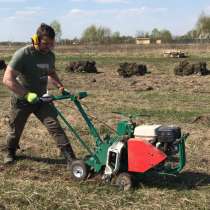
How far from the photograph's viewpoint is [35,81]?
7.33m

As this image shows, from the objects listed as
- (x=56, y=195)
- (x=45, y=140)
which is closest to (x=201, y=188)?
(x=56, y=195)

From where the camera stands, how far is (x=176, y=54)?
40.5m

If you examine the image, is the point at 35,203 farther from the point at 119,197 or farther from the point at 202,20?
the point at 202,20

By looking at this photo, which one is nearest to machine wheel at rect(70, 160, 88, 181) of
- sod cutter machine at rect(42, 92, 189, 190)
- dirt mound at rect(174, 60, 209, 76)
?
sod cutter machine at rect(42, 92, 189, 190)

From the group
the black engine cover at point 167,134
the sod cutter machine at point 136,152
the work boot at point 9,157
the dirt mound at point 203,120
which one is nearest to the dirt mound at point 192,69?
the dirt mound at point 203,120

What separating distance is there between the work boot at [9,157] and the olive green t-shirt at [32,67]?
1.13 meters

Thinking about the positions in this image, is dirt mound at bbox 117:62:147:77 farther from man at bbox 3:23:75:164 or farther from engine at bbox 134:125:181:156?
engine at bbox 134:125:181:156

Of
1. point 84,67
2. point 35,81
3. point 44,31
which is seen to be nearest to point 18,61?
point 35,81

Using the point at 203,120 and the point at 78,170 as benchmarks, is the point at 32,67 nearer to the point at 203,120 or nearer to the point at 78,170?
the point at 78,170

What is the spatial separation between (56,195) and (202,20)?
11286 centimetres

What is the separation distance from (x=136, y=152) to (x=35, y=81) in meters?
1.80

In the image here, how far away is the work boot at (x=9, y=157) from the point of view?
790 centimetres

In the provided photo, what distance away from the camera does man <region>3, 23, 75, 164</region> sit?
6.90 m

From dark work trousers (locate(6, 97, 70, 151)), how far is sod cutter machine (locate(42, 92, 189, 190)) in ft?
1.96
